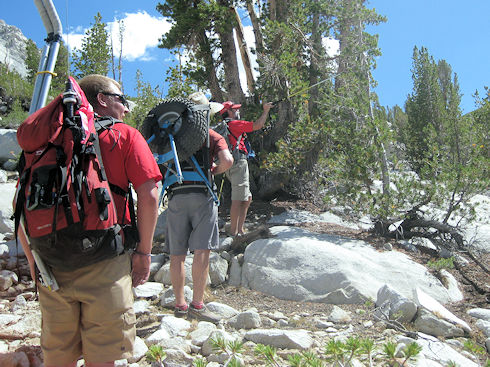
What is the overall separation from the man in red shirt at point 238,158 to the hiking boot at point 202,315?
2.34 metres

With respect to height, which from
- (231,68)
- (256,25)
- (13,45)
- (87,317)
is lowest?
(87,317)

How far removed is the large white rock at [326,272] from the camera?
4.87m

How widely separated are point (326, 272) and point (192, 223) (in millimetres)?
2253

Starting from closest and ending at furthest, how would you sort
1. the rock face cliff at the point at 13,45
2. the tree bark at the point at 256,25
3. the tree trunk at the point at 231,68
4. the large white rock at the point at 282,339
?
the large white rock at the point at 282,339 → the tree trunk at the point at 231,68 → the tree bark at the point at 256,25 → the rock face cliff at the point at 13,45

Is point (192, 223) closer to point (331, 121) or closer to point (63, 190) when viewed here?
point (63, 190)

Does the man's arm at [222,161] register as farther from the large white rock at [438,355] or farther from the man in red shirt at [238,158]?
the large white rock at [438,355]

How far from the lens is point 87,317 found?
179 centimetres

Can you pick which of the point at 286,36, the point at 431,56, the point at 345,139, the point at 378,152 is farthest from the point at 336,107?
the point at 431,56

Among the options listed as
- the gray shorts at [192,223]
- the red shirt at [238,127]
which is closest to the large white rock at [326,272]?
the red shirt at [238,127]

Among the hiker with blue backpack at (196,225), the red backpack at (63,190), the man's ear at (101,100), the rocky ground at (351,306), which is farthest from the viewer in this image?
the rocky ground at (351,306)

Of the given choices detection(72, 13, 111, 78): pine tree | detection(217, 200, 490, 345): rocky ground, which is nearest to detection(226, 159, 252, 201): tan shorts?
detection(217, 200, 490, 345): rocky ground

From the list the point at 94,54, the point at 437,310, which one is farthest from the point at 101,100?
the point at 94,54

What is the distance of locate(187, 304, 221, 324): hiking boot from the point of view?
358 cm

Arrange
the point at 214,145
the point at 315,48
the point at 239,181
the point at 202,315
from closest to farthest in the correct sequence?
the point at 202,315 → the point at 214,145 → the point at 239,181 → the point at 315,48
